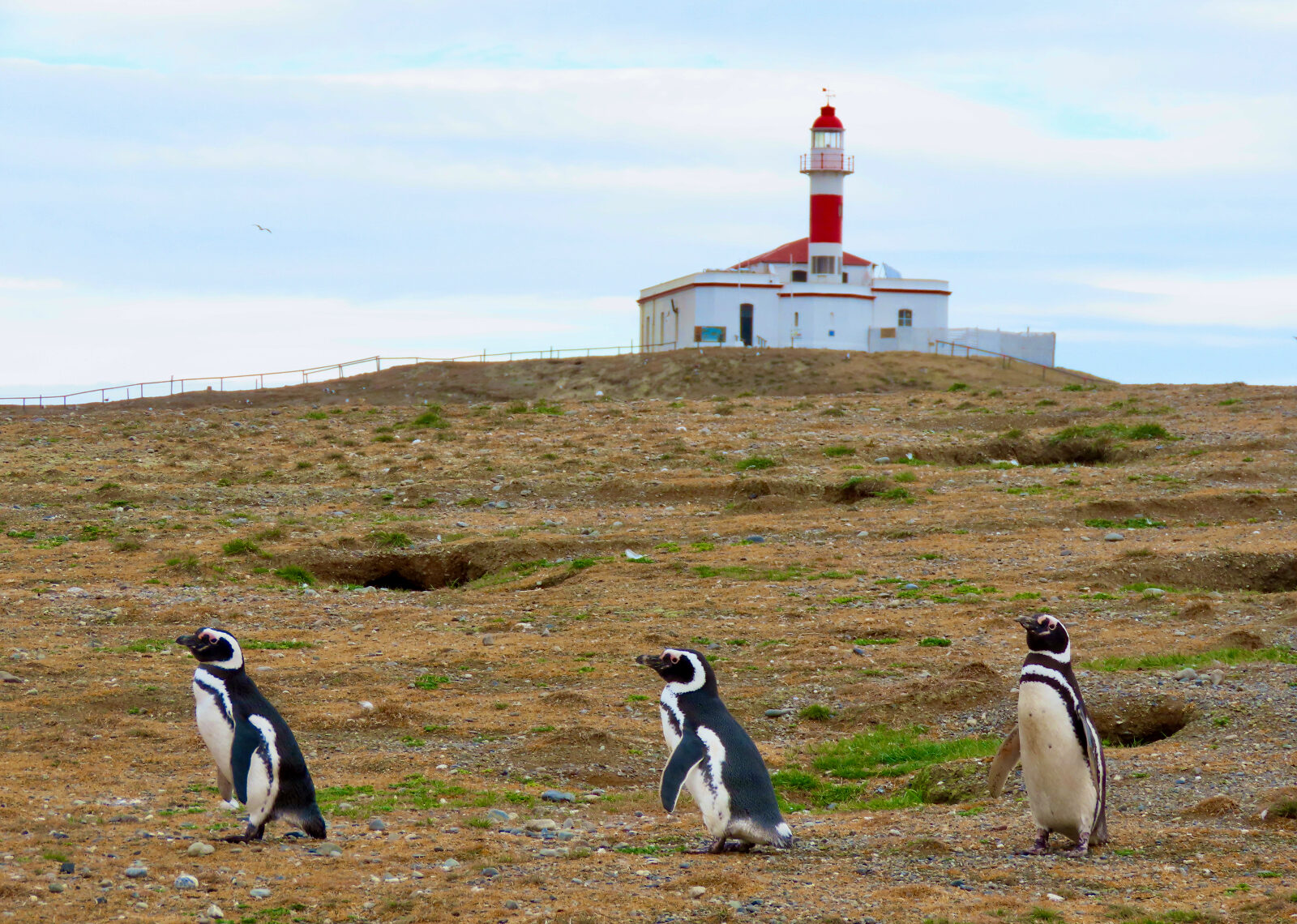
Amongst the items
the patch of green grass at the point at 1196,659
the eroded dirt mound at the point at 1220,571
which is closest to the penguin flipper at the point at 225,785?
the patch of green grass at the point at 1196,659

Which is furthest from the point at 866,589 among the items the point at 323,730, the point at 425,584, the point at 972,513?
the point at 323,730

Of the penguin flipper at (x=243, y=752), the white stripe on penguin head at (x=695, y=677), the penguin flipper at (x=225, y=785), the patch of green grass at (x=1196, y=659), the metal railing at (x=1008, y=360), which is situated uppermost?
the metal railing at (x=1008, y=360)

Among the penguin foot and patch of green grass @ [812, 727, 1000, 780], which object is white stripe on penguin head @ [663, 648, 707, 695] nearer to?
the penguin foot

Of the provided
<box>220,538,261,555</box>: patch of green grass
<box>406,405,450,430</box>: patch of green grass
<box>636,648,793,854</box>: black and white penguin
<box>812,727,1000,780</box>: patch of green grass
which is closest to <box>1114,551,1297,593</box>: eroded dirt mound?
<box>812,727,1000,780</box>: patch of green grass

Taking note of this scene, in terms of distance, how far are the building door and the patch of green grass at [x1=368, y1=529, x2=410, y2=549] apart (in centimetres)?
3863

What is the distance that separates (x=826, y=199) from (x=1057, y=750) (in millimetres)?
52898

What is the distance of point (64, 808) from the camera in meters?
7.91

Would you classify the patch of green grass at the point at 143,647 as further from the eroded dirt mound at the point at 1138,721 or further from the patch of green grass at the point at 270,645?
the eroded dirt mound at the point at 1138,721

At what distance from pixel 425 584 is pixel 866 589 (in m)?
5.97

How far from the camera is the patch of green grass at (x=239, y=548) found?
17625 mm

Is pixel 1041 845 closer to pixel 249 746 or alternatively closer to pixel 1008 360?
pixel 249 746

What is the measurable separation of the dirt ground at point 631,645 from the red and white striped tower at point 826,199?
2904cm

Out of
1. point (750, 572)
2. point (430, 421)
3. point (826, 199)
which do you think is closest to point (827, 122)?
point (826, 199)

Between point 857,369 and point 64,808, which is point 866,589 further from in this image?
point 857,369
